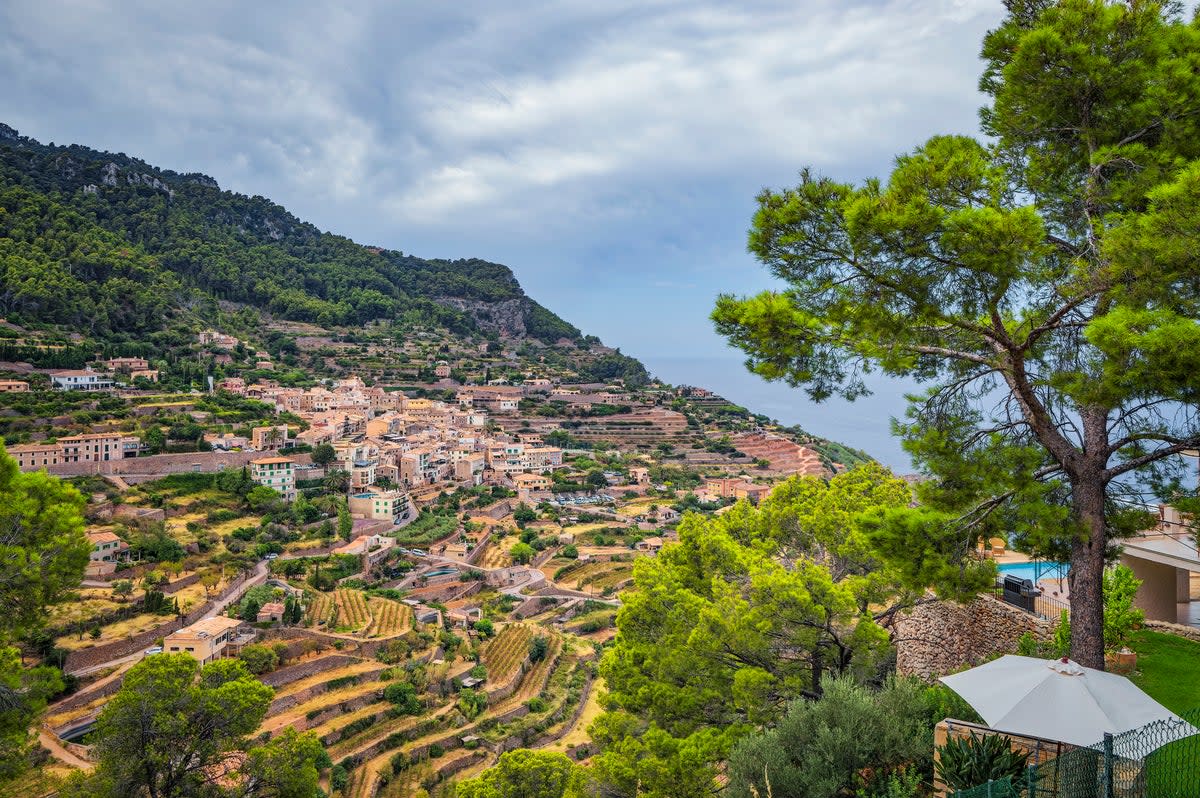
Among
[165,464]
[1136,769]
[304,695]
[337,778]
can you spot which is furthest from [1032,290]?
[165,464]

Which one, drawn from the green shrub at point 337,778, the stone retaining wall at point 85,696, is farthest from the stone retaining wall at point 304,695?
the stone retaining wall at point 85,696

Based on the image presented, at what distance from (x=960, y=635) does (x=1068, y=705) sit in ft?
12.1

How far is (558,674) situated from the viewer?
58.7 feet

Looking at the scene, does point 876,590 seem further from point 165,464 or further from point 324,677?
point 165,464

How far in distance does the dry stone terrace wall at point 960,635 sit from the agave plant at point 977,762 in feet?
8.00

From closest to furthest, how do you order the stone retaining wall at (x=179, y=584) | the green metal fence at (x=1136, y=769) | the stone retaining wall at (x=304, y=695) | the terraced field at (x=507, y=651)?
the green metal fence at (x=1136, y=769), the stone retaining wall at (x=304, y=695), the stone retaining wall at (x=179, y=584), the terraced field at (x=507, y=651)

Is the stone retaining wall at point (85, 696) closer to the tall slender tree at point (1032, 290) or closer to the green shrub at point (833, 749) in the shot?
the green shrub at point (833, 749)

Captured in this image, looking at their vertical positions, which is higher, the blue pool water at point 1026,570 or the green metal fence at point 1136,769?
the blue pool water at point 1026,570

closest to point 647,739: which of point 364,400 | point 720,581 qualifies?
point 720,581

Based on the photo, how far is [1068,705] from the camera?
364cm

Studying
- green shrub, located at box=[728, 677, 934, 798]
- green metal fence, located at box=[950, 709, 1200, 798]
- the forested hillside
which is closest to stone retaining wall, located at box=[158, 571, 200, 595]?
green shrub, located at box=[728, 677, 934, 798]

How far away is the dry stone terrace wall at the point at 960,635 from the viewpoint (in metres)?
6.83

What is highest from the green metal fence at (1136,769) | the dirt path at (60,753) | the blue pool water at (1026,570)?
the blue pool water at (1026,570)

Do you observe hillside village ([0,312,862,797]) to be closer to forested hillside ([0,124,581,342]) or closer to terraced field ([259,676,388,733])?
terraced field ([259,676,388,733])
